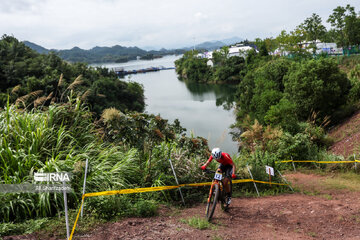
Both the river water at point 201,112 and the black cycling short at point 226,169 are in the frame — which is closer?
the black cycling short at point 226,169

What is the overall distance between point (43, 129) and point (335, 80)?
22.2 m

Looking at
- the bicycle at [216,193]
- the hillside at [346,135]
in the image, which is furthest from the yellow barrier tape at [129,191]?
the hillside at [346,135]

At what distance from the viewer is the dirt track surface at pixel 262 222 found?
4531mm

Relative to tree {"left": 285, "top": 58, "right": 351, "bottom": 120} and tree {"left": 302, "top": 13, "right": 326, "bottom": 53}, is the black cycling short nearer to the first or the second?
tree {"left": 285, "top": 58, "right": 351, "bottom": 120}

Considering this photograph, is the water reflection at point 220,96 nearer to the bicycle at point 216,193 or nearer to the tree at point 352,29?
the tree at point 352,29

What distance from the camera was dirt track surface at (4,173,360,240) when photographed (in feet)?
14.9

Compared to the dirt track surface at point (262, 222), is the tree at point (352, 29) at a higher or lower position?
higher

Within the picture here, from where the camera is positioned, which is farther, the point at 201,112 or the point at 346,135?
the point at 201,112

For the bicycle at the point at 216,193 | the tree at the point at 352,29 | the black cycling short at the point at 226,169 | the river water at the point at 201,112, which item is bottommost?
the river water at the point at 201,112

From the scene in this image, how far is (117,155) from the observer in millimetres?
6430

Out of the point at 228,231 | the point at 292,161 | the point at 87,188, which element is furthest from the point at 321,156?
the point at 87,188

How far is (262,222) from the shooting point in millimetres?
5395

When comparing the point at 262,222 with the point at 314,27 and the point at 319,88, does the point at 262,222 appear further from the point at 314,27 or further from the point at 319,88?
the point at 314,27

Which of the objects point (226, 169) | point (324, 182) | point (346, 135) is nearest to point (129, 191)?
point (226, 169)
